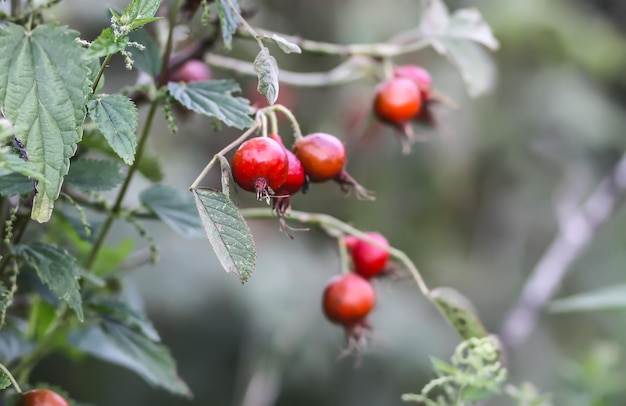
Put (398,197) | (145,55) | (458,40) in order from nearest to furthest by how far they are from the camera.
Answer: (145,55) → (458,40) → (398,197)

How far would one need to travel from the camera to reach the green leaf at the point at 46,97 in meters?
0.70

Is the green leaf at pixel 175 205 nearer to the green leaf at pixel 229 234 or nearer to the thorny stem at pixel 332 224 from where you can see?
the thorny stem at pixel 332 224

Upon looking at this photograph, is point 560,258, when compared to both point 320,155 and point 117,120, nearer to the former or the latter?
point 320,155

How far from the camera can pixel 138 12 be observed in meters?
0.73

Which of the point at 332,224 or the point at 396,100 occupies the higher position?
the point at 396,100

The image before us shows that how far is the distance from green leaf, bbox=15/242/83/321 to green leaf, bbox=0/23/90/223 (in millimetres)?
120

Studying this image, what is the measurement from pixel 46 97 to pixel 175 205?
0.31 m

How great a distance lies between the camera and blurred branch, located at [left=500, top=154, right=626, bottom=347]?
71.2 inches

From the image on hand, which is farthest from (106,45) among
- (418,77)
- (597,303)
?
(597,303)

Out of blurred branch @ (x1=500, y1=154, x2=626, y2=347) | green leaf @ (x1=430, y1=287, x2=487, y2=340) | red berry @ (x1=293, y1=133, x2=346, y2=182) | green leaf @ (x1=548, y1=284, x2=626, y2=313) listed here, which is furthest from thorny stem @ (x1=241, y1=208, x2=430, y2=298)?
blurred branch @ (x1=500, y1=154, x2=626, y2=347)

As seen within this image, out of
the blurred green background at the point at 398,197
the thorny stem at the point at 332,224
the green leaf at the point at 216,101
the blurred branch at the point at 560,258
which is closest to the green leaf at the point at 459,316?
the thorny stem at the point at 332,224

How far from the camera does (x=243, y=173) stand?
2.52 feet

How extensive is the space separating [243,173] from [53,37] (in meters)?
0.20

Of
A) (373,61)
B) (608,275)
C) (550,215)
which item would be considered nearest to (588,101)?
(550,215)
